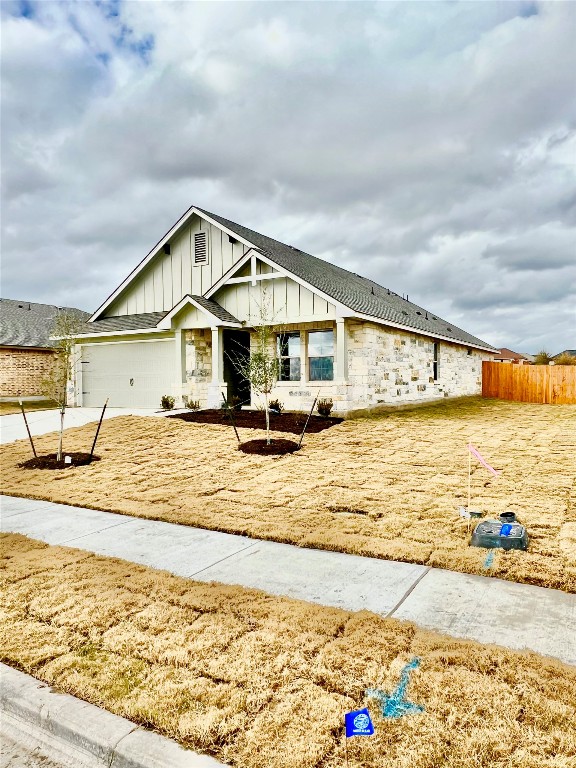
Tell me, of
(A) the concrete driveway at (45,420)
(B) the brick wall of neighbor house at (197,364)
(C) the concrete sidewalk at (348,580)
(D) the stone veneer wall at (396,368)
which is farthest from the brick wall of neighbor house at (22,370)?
(C) the concrete sidewalk at (348,580)

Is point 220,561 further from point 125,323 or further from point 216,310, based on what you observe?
point 125,323

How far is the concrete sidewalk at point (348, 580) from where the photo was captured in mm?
3506

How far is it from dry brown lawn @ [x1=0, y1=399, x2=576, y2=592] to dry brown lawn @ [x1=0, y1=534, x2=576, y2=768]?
166 centimetres

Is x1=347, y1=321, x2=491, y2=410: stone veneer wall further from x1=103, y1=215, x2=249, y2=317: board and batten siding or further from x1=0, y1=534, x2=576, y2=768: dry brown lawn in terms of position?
x1=0, y1=534, x2=576, y2=768: dry brown lawn

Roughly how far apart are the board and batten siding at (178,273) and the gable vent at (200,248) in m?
0.15

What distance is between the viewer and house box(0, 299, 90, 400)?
25.2 meters

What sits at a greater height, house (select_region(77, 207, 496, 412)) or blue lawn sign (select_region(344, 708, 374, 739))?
house (select_region(77, 207, 496, 412))

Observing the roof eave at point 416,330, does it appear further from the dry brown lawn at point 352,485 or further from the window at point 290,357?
the dry brown lawn at point 352,485

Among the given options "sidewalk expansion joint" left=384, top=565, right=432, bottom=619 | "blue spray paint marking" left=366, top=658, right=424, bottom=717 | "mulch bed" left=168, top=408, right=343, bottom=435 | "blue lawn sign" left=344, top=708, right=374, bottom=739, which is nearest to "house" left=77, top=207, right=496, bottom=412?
"mulch bed" left=168, top=408, right=343, bottom=435

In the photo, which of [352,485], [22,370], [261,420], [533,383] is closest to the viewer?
[352,485]

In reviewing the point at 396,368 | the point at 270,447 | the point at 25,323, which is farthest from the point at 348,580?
the point at 25,323

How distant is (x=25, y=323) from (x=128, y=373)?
502 inches

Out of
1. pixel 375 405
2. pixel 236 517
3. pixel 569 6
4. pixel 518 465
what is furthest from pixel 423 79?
pixel 236 517

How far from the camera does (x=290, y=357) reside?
1627cm
